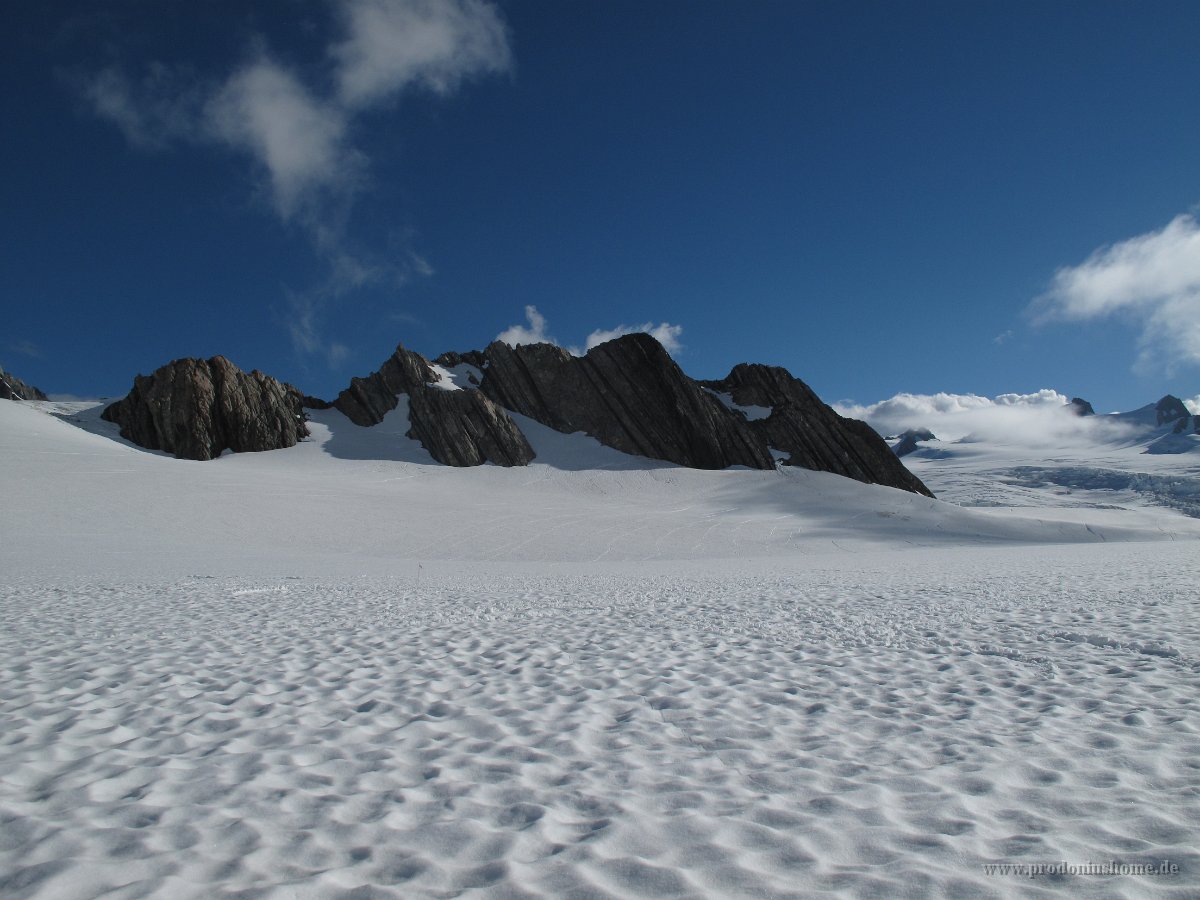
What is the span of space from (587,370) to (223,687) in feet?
224

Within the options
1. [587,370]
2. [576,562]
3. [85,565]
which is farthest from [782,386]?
[85,565]

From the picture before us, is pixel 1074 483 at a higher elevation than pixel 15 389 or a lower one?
lower

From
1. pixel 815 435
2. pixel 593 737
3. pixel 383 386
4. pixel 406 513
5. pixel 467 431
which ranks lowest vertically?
pixel 593 737

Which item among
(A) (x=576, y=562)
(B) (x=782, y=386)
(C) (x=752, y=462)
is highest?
(B) (x=782, y=386)

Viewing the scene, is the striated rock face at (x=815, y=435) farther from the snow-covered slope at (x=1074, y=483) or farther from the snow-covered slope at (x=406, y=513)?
the snow-covered slope at (x=1074, y=483)

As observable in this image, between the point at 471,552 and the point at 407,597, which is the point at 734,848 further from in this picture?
the point at 471,552

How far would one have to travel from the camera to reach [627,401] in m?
71.0

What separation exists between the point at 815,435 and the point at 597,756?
72050 millimetres

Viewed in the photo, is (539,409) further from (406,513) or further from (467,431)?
(406,513)

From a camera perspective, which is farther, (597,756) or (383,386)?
(383,386)

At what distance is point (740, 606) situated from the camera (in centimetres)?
1402

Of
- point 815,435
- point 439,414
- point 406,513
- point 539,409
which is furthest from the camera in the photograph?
point 815,435

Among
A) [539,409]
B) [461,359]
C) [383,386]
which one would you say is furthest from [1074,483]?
[383,386]

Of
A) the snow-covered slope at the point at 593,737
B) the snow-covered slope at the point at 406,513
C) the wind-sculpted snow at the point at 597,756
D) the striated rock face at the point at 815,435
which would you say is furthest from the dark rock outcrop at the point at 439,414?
the wind-sculpted snow at the point at 597,756
